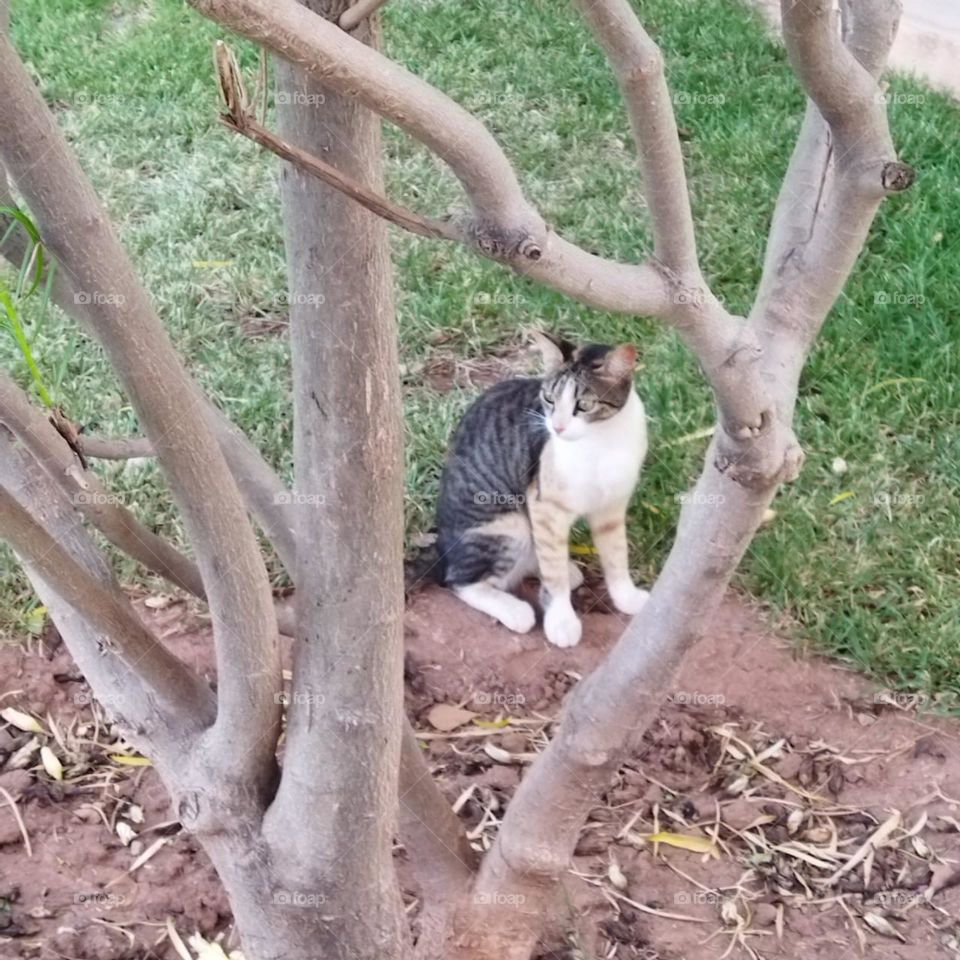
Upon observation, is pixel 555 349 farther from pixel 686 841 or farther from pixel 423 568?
pixel 686 841

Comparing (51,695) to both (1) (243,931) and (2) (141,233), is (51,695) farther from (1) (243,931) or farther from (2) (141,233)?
(2) (141,233)

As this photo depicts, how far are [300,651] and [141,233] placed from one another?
3.26 m

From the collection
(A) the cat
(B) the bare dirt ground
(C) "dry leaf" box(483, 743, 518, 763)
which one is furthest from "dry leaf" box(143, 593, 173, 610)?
(C) "dry leaf" box(483, 743, 518, 763)

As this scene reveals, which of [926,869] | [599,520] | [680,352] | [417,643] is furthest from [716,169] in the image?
[926,869]

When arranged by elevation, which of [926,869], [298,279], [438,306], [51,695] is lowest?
[51,695]

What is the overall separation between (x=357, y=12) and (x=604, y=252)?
134 inches

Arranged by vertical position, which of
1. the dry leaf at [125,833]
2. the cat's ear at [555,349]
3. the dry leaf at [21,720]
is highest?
the cat's ear at [555,349]

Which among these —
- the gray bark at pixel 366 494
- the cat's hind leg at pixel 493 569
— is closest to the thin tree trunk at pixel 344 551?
the gray bark at pixel 366 494

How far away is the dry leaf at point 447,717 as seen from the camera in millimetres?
2805

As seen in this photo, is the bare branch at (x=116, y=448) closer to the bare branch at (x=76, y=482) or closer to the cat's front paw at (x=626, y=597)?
the bare branch at (x=76, y=482)

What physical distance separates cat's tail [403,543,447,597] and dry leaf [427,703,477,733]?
1.47 ft

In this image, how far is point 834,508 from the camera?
3.38 meters

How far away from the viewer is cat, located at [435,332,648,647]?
302cm

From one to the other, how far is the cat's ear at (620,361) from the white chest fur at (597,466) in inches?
5.0
